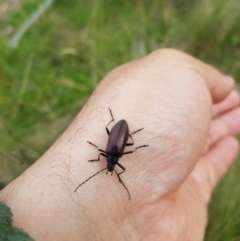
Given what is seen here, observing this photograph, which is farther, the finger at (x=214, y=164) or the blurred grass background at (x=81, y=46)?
the blurred grass background at (x=81, y=46)

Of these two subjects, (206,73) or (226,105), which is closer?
(206,73)

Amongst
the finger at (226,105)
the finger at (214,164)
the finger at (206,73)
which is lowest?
the finger at (214,164)

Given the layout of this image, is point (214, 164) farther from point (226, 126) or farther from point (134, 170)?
point (134, 170)

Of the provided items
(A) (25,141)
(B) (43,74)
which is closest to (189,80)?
(A) (25,141)

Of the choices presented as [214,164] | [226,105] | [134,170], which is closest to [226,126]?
[226,105]

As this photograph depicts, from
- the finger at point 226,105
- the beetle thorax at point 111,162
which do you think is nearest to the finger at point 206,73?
the finger at point 226,105

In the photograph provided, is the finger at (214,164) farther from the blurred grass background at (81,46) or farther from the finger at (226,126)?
the blurred grass background at (81,46)

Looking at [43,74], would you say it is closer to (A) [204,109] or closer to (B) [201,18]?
(B) [201,18]
